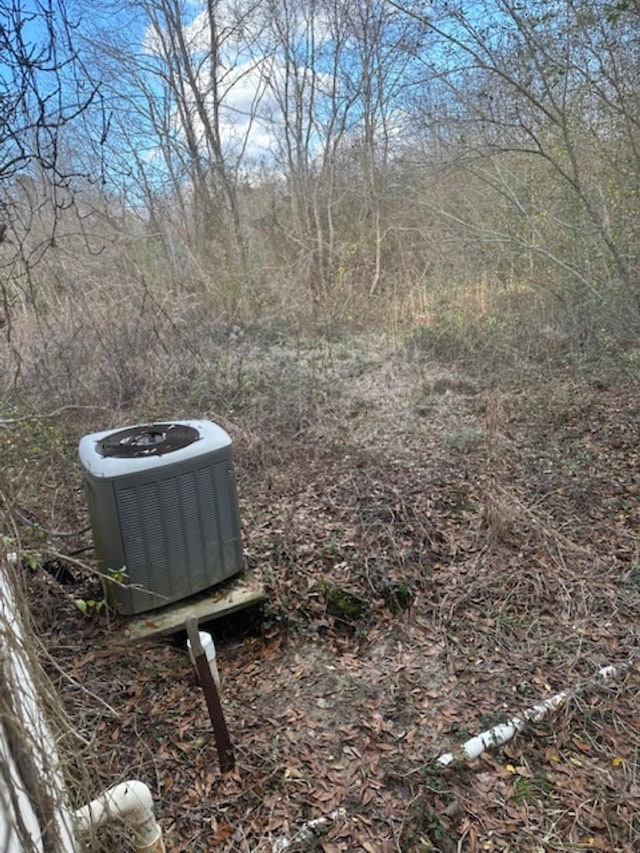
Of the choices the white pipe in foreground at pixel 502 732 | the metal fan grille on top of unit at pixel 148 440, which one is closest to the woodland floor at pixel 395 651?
the white pipe in foreground at pixel 502 732

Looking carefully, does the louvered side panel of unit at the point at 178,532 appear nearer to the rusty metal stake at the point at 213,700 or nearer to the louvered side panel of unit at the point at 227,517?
the louvered side panel of unit at the point at 227,517

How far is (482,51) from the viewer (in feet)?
12.3

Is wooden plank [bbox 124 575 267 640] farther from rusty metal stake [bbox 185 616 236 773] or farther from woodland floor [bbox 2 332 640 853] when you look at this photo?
rusty metal stake [bbox 185 616 236 773]

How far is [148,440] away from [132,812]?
50.1 inches

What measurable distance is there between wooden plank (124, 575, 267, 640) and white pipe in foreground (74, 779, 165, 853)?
2.61 feet

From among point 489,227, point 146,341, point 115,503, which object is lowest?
point 115,503

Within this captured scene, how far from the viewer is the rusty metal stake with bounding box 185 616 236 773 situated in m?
1.55

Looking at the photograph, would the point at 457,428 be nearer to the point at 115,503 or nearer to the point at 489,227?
the point at 115,503

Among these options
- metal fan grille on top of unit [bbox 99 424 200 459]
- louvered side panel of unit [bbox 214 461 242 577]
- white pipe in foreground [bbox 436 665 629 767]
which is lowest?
white pipe in foreground [bbox 436 665 629 767]

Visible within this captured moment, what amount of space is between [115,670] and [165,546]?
1.58ft

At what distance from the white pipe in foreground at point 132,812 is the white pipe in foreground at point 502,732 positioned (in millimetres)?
887

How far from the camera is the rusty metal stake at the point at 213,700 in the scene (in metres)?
1.55

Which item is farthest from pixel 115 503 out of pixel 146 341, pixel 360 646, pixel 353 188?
pixel 353 188

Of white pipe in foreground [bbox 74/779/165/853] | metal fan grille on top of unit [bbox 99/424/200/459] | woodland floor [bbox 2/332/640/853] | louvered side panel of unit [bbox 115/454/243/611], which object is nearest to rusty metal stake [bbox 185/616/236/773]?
woodland floor [bbox 2/332/640/853]
